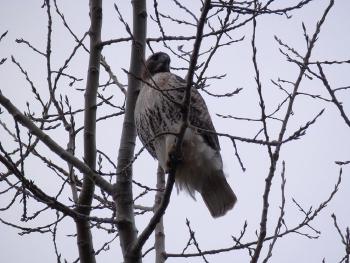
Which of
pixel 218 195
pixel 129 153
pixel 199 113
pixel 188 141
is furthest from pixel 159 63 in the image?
pixel 129 153

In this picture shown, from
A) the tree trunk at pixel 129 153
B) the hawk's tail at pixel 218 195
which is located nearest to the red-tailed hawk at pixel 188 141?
the hawk's tail at pixel 218 195

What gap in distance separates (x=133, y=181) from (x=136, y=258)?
1.94 feet

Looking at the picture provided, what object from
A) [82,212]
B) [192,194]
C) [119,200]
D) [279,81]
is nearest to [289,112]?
[279,81]

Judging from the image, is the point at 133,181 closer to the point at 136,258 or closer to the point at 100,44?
the point at 136,258

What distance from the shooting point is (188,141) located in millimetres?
4199

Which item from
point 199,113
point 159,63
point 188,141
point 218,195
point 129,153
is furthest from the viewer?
point 159,63

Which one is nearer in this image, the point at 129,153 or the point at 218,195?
the point at 129,153

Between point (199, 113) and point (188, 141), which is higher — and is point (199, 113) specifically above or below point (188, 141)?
above

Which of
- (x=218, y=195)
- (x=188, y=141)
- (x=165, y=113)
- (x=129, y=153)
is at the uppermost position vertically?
(x=165, y=113)

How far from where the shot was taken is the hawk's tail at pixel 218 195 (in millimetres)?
4551

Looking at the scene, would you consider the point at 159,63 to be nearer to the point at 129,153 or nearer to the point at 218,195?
the point at 218,195

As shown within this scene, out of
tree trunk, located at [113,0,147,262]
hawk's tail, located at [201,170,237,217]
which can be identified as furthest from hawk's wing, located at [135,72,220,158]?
tree trunk, located at [113,0,147,262]

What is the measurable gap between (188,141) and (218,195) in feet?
2.30

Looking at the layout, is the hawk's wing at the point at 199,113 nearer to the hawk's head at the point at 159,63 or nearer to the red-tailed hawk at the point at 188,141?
the red-tailed hawk at the point at 188,141
